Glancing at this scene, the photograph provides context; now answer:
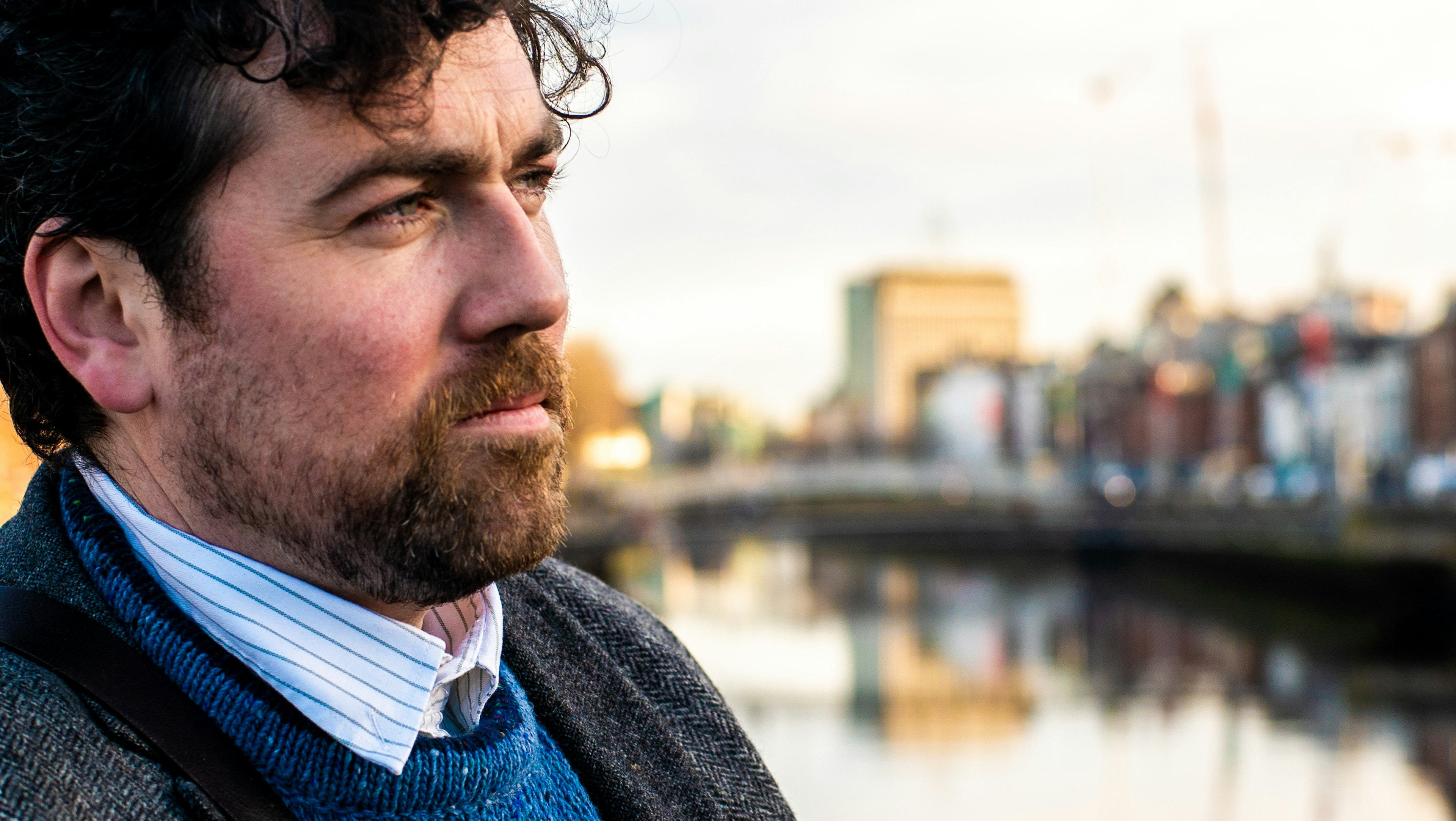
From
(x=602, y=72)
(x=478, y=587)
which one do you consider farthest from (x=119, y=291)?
(x=602, y=72)

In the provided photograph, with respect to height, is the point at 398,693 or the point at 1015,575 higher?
the point at 398,693

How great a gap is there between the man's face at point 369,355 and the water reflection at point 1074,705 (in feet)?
37.7

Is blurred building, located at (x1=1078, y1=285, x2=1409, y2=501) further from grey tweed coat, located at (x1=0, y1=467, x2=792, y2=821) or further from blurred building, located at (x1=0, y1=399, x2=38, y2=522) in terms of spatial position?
grey tweed coat, located at (x1=0, y1=467, x2=792, y2=821)

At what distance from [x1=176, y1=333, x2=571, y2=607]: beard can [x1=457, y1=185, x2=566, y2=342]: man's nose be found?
0.03 meters

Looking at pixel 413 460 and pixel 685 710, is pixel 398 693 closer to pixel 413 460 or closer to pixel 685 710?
pixel 413 460

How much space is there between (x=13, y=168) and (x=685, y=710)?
802mm

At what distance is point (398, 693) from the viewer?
1.01 meters

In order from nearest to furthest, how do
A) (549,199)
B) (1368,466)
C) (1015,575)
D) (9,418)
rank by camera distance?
(9,418) < (549,199) < (1015,575) < (1368,466)

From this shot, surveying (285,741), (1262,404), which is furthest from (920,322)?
(285,741)

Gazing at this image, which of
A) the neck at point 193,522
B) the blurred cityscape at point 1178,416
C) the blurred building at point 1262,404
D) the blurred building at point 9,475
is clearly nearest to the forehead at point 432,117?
the neck at point 193,522

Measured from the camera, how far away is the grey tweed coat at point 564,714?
84 cm

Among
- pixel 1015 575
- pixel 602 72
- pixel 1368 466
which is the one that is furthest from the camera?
pixel 1368 466

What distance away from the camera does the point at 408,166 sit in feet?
3.31

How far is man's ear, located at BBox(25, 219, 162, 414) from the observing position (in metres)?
1.01
